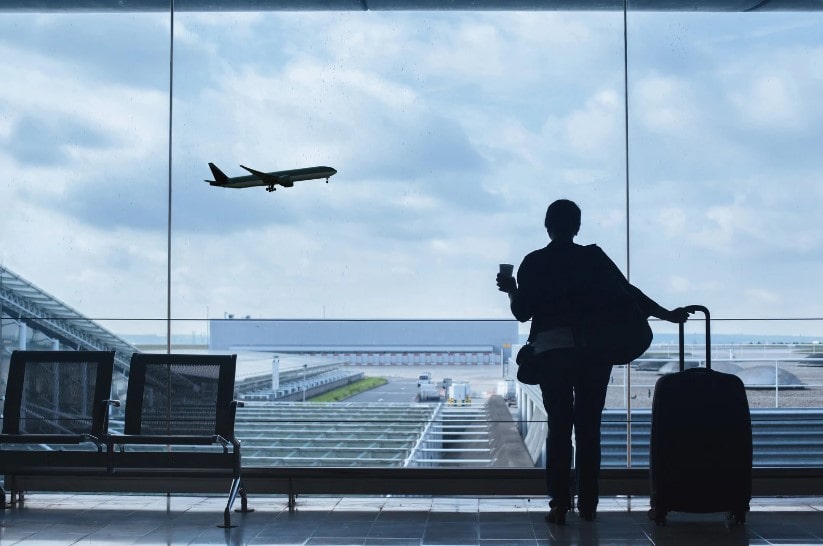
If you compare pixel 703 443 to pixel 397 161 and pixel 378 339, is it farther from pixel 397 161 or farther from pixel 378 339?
pixel 397 161

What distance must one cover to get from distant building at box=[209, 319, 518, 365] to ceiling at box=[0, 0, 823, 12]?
1.73 m

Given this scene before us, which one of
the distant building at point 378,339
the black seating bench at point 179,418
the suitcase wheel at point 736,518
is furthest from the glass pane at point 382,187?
the suitcase wheel at point 736,518

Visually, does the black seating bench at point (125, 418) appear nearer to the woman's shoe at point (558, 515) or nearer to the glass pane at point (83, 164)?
the glass pane at point (83, 164)

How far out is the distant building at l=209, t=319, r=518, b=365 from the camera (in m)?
4.10

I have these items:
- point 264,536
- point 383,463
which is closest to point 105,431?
point 264,536

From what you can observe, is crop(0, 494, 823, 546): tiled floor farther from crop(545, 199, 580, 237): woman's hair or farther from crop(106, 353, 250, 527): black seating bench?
crop(545, 199, 580, 237): woman's hair

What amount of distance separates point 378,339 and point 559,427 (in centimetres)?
115

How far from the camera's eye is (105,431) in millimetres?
3838

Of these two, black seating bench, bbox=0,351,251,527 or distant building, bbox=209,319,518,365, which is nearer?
black seating bench, bbox=0,351,251,527

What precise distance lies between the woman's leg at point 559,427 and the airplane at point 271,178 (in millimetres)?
1967

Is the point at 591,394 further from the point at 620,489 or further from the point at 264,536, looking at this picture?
the point at 264,536

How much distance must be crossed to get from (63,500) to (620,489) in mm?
2628

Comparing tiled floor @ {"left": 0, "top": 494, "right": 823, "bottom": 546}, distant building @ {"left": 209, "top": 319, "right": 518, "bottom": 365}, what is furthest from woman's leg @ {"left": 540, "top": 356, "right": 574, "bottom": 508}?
distant building @ {"left": 209, "top": 319, "right": 518, "bottom": 365}

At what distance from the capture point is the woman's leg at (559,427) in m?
3.29
